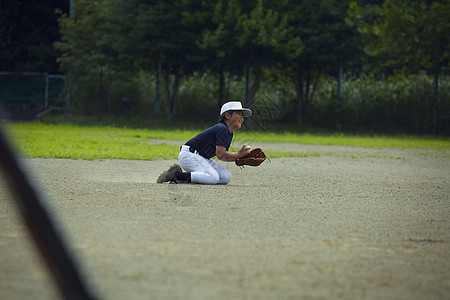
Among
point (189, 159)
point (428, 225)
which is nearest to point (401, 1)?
point (189, 159)

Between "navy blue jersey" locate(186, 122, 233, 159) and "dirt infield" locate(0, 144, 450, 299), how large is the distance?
26.8 inches

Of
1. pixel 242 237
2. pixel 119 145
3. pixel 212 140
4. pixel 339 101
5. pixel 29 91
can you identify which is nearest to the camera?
pixel 242 237

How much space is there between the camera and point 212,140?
10.4 m

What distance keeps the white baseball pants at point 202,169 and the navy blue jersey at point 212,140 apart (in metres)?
0.11

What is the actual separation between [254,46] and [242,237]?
22.5 meters

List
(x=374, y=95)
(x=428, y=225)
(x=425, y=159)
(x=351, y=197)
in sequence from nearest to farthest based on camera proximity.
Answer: (x=428, y=225), (x=351, y=197), (x=425, y=159), (x=374, y=95)

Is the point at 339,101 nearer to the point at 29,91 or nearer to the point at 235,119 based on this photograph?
the point at 29,91

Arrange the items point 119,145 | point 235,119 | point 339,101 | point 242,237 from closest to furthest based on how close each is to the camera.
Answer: point 242,237 → point 235,119 → point 119,145 → point 339,101

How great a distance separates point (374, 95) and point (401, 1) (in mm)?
4147

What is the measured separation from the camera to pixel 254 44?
91.0 ft

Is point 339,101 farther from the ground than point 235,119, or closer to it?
closer to it

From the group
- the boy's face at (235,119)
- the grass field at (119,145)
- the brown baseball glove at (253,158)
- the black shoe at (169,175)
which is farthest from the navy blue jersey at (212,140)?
the grass field at (119,145)

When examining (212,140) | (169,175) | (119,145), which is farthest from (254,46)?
(169,175)

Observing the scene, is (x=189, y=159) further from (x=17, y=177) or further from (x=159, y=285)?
(x=17, y=177)
